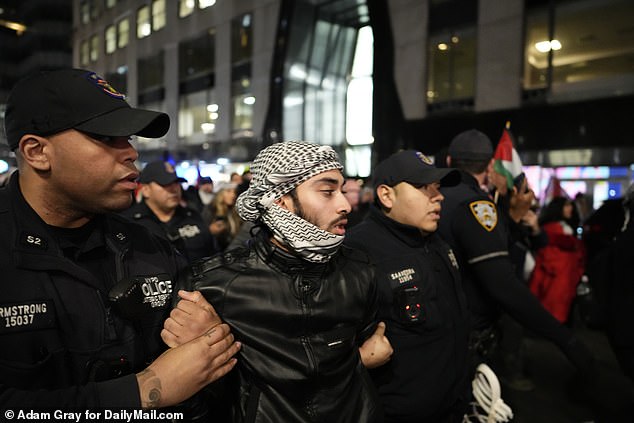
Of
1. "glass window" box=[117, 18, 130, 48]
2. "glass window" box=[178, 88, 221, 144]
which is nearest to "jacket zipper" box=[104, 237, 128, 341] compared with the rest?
"glass window" box=[178, 88, 221, 144]

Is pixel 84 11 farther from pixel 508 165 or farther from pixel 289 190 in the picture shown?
pixel 289 190

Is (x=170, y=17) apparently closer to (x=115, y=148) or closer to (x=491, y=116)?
(x=491, y=116)

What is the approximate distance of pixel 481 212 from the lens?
→ 2912 mm

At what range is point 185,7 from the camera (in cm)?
2825

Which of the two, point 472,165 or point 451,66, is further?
point 451,66

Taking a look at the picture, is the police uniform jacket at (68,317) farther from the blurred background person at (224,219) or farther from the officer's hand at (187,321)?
the blurred background person at (224,219)

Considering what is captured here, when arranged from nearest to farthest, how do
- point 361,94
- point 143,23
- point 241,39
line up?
point 361,94 → point 241,39 → point 143,23

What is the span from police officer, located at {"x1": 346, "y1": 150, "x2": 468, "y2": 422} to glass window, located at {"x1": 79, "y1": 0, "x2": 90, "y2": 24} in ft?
157

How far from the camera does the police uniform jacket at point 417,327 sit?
233cm

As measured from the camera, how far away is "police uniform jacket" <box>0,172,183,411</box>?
1.37 metres

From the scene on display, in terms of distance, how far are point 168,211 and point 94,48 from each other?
42131 mm

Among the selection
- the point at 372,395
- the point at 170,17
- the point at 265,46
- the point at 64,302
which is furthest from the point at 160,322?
the point at 170,17

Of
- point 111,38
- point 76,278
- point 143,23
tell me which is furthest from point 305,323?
point 111,38

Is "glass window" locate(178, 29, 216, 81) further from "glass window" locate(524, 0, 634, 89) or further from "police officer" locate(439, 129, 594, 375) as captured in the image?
"police officer" locate(439, 129, 594, 375)
